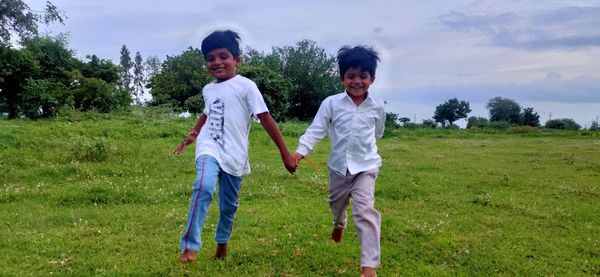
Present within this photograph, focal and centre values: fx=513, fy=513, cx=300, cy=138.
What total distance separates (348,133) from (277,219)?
9.29 ft

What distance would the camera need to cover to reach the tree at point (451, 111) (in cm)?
7388

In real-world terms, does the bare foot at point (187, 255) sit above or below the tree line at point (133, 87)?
below

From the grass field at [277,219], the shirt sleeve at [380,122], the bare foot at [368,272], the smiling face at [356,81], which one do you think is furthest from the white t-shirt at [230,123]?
the bare foot at [368,272]

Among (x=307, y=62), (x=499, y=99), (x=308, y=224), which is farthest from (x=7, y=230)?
(x=499, y=99)

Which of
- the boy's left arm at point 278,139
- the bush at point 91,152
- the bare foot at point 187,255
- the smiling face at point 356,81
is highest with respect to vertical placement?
the smiling face at point 356,81

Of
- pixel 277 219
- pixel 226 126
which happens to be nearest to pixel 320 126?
pixel 226 126

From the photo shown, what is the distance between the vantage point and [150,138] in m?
21.7

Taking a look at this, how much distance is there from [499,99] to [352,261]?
251 feet

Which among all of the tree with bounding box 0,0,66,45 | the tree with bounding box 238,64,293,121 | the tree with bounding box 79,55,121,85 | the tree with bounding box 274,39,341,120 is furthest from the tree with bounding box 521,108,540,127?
the tree with bounding box 0,0,66,45

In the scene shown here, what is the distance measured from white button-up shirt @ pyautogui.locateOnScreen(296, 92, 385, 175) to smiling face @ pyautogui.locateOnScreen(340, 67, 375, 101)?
10 centimetres

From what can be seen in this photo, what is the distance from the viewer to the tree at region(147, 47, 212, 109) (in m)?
55.9

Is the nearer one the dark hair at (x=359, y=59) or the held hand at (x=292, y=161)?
the held hand at (x=292, y=161)

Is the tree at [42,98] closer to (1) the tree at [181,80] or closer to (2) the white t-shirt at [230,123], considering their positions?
(1) the tree at [181,80]

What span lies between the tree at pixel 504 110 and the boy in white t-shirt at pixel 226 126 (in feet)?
241
